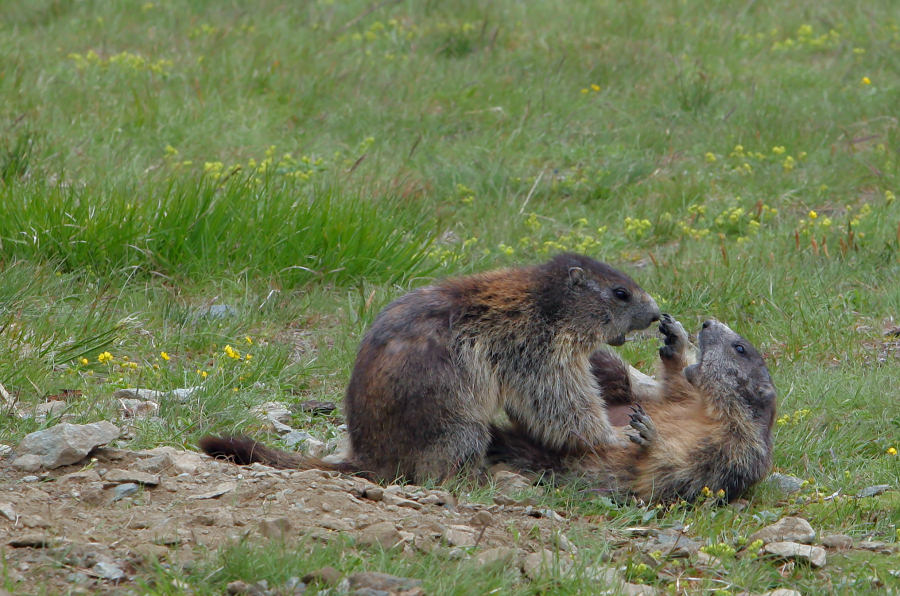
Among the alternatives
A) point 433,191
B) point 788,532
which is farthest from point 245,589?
point 433,191

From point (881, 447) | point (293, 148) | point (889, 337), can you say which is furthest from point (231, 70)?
point (881, 447)

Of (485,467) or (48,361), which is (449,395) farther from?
(48,361)

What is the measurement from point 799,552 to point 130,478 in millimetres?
2529

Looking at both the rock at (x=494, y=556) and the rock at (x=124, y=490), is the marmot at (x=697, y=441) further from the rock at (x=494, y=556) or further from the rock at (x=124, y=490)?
the rock at (x=124, y=490)

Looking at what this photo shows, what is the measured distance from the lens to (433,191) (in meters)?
8.88

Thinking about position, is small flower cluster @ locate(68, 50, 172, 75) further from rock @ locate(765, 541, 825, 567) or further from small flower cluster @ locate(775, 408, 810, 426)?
rock @ locate(765, 541, 825, 567)

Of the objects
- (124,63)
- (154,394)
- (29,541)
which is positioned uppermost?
(124,63)

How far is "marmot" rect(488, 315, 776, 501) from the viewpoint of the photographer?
5039 millimetres

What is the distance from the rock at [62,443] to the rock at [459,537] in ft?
5.15

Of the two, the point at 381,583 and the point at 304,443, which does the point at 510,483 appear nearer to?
the point at 304,443

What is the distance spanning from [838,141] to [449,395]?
6.15 m

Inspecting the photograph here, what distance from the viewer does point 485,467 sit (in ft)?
16.6

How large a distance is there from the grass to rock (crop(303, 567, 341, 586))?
0.53 ft

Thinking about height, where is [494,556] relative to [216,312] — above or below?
above
